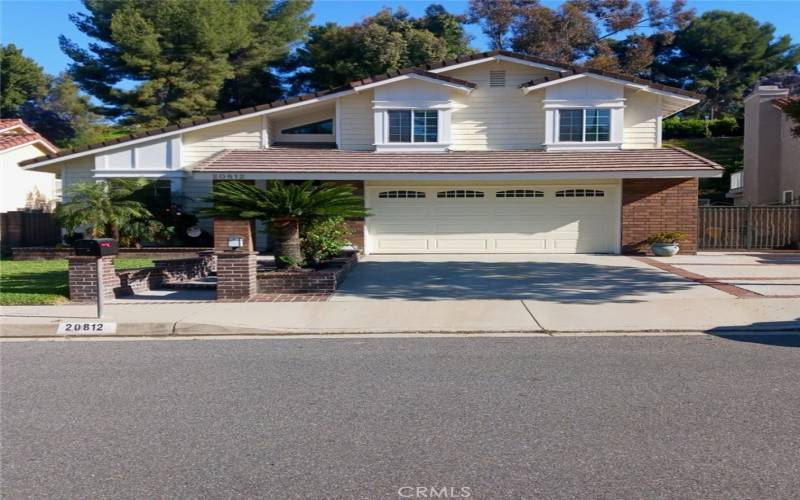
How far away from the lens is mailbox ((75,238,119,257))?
10.5m

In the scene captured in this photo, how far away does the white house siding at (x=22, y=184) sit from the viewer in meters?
A: 26.2

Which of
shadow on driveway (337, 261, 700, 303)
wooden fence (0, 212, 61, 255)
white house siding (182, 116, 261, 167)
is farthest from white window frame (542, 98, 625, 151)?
wooden fence (0, 212, 61, 255)

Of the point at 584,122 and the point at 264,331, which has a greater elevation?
the point at 584,122

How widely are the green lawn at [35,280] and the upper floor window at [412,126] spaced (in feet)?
25.4

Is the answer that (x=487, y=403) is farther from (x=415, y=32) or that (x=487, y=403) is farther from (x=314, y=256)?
(x=415, y=32)

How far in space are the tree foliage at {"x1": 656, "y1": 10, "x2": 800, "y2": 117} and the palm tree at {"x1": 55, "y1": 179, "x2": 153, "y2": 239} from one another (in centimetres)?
4455

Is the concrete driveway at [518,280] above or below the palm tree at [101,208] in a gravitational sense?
below

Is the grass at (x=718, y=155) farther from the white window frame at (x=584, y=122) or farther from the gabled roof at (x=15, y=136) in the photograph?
the gabled roof at (x=15, y=136)

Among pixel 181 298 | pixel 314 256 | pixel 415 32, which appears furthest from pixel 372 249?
pixel 415 32

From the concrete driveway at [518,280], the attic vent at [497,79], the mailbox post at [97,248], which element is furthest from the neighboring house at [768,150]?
the mailbox post at [97,248]

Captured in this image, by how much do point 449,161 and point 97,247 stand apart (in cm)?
1092

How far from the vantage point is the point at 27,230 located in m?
20.5

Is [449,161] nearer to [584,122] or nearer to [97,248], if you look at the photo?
[584,122]

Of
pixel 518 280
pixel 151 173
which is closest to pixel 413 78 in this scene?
pixel 151 173
